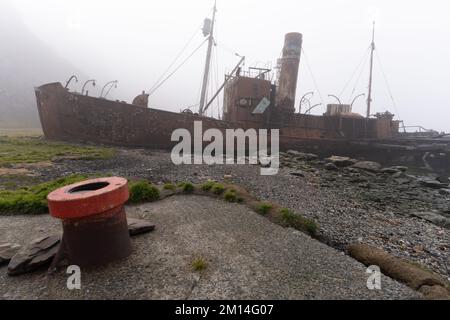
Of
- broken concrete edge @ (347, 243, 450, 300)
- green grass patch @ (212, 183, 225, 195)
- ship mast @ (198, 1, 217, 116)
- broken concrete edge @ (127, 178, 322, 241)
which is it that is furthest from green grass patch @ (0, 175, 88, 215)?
ship mast @ (198, 1, 217, 116)

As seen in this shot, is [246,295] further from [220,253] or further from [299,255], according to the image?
[299,255]

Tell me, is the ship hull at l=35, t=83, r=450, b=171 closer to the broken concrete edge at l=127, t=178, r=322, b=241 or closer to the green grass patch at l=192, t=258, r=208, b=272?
the broken concrete edge at l=127, t=178, r=322, b=241

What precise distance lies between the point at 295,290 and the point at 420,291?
1.61 metres

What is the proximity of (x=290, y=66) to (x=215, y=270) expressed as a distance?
2167cm

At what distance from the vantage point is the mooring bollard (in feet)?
9.75

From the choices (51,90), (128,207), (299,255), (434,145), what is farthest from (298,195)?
(434,145)

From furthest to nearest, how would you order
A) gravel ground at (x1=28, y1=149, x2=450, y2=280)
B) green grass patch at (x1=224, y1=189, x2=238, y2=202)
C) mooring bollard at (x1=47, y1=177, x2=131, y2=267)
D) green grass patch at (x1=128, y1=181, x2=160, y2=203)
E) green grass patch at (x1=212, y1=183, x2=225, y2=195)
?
green grass patch at (x1=212, y1=183, x2=225, y2=195) < green grass patch at (x1=224, y1=189, x2=238, y2=202) < green grass patch at (x1=128, y1=181, x2=160, y2=203) < gravel ground at (x1=28, y1=149, x2=450, y2=280) < mooring bollard at (x1=47, y1=177, x2=131, y2=267)

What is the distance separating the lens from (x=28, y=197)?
5.61 m

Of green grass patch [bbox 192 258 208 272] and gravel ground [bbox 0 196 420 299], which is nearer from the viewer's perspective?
gravel ground [bbox 0 196 420 299]

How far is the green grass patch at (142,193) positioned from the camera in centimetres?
596

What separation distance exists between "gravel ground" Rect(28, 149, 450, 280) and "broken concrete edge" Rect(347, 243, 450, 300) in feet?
2.06

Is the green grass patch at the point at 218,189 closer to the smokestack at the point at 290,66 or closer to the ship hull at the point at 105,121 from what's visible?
the ship hull at the point at 105,121

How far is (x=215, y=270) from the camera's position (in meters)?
3.26

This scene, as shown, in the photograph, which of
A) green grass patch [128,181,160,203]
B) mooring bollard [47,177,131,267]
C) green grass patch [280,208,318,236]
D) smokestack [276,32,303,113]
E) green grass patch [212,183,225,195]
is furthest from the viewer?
smokestack [276,32,303,113]
